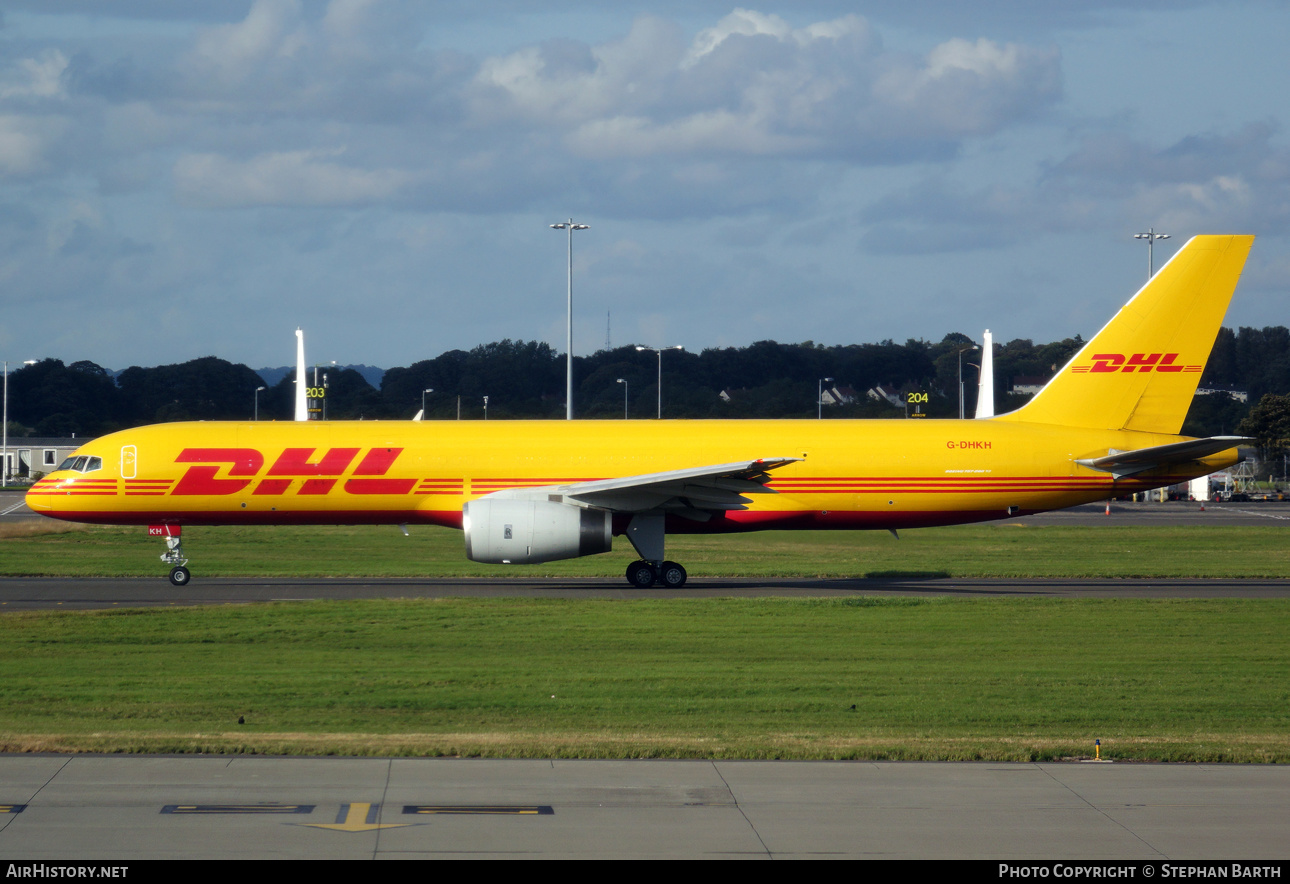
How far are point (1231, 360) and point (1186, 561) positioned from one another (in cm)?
17028

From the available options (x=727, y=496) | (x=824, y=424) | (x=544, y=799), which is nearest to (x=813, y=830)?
(x=544, y=799)

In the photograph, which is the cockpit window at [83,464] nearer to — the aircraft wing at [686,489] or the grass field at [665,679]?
the grass field at [665,679]

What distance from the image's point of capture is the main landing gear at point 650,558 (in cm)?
3094

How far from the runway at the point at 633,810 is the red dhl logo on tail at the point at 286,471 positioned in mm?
19877

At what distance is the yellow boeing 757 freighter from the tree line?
2777 inches

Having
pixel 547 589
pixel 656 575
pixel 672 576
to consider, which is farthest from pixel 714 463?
pixel 547 589

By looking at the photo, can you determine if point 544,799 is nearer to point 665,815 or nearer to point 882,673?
point 665,815

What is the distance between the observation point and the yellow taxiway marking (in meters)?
9.56

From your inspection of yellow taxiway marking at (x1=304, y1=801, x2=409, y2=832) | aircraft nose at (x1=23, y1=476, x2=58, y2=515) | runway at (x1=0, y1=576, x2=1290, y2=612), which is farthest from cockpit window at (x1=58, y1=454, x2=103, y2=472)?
yellow taxiway marking at (x1=304, y1=801, x2=409, y2=832)

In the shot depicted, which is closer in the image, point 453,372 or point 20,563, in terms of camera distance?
point 20,563

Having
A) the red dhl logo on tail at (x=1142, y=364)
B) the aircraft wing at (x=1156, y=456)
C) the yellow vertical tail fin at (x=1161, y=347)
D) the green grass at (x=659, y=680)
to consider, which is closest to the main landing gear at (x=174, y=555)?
the green grass at (x=659, y=680)

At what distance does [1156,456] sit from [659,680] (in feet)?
58.6

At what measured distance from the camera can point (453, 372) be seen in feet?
479

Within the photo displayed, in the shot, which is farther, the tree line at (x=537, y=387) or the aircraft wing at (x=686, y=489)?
the tree line at (x=537, y=387)
